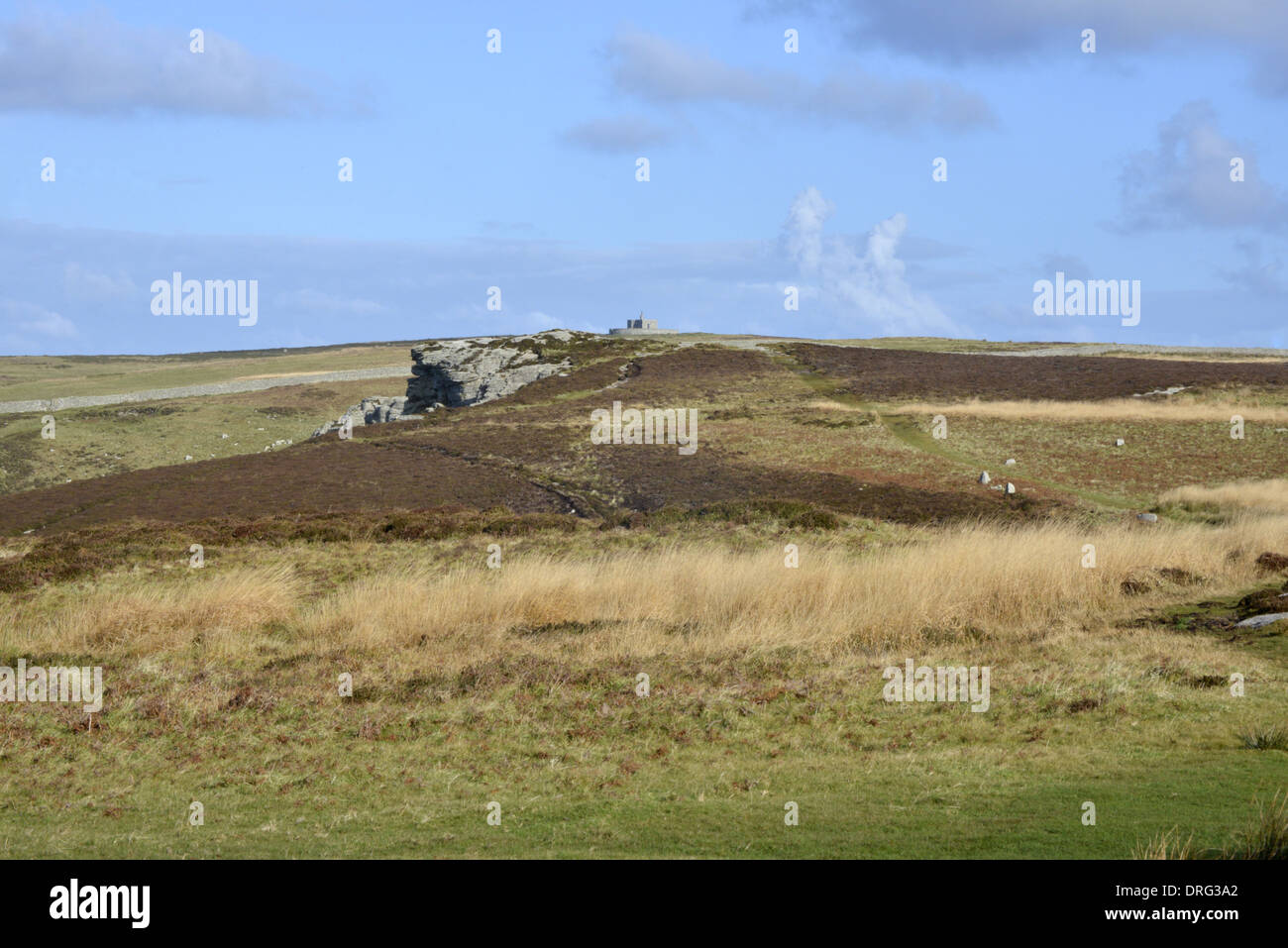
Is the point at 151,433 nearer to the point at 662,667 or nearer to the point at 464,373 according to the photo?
the point at 464,373

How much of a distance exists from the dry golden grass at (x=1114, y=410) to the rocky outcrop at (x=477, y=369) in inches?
1004

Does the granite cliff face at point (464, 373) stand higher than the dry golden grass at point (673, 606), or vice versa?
the granite cliff face at point (464, 373)

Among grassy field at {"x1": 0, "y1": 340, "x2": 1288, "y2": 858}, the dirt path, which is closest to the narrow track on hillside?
grassy field at {"x1": 0, "y1": 340, "x2": 1288, "y2": 858}

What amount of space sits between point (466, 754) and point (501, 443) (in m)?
39.6

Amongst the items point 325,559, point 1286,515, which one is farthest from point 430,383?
point 1286,515

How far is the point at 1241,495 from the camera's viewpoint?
3331 cm

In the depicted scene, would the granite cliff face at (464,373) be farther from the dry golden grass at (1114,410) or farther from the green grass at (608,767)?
the green grass at (608,767)

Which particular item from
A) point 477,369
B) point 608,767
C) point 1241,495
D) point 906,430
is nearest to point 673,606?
point 608,767

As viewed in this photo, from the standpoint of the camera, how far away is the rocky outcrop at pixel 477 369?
76250 millimetres

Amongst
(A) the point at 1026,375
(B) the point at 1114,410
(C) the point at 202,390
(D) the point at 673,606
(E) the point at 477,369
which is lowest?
(D) the point at 673,606

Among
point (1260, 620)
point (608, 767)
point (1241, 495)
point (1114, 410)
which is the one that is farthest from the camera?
point (1114, 410)

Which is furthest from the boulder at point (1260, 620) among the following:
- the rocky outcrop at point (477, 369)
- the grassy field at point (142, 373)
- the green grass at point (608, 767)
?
the grassy field at point (142, 373)

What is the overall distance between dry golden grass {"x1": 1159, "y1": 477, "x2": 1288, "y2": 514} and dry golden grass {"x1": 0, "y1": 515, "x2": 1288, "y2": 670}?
30.1 feet

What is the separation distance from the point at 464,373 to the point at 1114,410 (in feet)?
144
